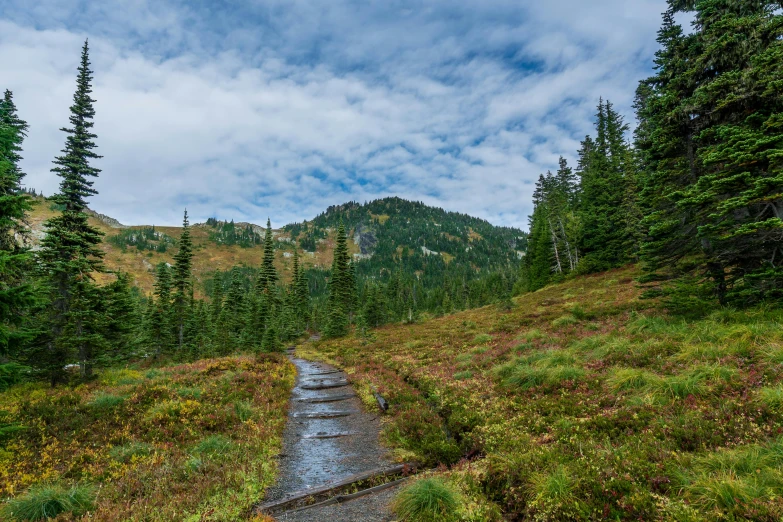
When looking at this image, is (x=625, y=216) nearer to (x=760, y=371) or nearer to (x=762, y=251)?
(x=762, y=251)

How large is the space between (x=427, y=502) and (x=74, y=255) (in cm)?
2229

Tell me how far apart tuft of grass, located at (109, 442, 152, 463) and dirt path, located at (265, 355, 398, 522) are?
3781 millimetres

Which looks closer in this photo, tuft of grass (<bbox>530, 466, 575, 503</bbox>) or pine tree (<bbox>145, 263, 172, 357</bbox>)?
tuft of grass (<bbox>530, 466, 575, 503</bbox>)

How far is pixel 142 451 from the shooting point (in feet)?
31.3

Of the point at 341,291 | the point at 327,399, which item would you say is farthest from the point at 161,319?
the point at 327,399

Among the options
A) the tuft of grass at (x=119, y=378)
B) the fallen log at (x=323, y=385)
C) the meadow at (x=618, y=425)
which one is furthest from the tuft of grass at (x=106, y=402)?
the meadow at (x=618, y=425)

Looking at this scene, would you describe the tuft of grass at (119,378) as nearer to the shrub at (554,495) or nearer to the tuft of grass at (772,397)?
the shrub at (554,495)

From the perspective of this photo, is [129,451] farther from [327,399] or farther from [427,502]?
[327,399]

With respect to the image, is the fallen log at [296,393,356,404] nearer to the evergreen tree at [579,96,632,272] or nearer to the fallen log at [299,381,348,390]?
the fallen log at [299,381,348,390]

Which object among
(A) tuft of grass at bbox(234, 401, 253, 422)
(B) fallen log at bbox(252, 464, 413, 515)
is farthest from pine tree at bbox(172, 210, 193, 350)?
(B) fallen log at bbox(252, 464, 413, 515)

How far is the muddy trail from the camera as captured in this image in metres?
7.29

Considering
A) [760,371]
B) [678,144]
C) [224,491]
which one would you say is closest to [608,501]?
[760,371]

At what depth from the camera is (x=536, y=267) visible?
59781 millimetres

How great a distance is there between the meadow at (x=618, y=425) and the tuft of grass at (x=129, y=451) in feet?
23.4
